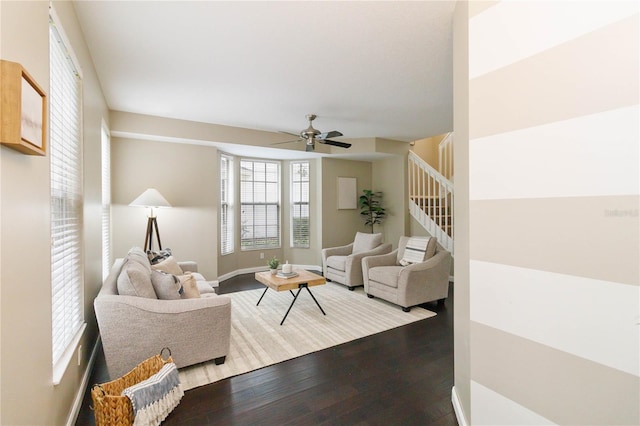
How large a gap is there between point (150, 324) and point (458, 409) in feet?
7.46

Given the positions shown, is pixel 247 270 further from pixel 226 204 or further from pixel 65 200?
pixel 65 200

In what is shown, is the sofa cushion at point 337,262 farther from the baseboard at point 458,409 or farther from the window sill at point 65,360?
the window sill at point 65,360

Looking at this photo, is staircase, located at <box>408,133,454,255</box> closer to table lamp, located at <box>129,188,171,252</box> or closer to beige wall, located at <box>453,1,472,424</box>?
beige wall, located at <box>453,1,472,424</box>

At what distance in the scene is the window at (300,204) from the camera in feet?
22.2

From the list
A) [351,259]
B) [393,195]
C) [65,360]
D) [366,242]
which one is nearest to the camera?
[65,360]

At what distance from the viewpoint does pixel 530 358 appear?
1361mm

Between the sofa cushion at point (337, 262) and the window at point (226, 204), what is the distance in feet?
6.90

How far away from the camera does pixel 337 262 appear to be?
16.9 feet

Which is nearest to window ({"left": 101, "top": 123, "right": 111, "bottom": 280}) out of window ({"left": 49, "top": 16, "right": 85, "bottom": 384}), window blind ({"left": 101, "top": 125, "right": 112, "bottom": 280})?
window blind ({"left": 101, "top": 125, "right": 112, "bottom": 280})

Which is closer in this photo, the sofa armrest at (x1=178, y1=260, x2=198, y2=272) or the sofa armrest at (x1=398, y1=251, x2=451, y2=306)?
the sofa armrest at (x1=398, y1=251, x2=451, y2=306)

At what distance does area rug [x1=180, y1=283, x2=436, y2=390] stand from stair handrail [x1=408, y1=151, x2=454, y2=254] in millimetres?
2242

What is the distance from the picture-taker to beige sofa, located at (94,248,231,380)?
2205mm

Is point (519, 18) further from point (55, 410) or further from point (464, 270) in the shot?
point (55, 410)

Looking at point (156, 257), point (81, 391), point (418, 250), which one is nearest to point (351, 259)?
point (418, 250)
